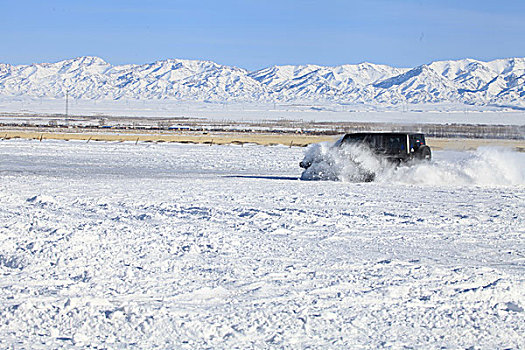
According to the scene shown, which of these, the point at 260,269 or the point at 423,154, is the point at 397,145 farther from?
the point at 260,269

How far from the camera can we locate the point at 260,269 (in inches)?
346

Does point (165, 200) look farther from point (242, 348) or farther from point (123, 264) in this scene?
point (242, 348)

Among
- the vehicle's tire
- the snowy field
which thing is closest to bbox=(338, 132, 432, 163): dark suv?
the vehicle's tire

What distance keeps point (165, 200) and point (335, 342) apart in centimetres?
978

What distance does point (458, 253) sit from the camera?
996 centimetres

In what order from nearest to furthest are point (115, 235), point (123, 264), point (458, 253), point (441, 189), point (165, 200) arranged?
1. point (123, 264)
2. point (458, 253)
3. point (115, 235)
4. point (165, 200)
5. point (441, 189)

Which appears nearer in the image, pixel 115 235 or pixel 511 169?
pixel 115 235

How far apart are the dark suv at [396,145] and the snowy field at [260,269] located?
4.35 meters

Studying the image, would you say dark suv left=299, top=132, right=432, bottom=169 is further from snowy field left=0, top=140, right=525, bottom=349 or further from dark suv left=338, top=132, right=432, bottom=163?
snowy field left=0, top=140, right=525, bottom=349

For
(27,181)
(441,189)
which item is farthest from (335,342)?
(27,181)

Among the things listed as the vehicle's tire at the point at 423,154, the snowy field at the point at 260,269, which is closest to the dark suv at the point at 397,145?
the vehicle's tire at the point at 423,154

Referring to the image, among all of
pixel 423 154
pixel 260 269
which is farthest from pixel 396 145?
pixel 260 269

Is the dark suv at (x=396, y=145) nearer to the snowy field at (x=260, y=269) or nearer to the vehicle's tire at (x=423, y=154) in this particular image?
the vehicle's tire at (x=423, y=154)

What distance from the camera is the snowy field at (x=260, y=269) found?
6.47 metres
